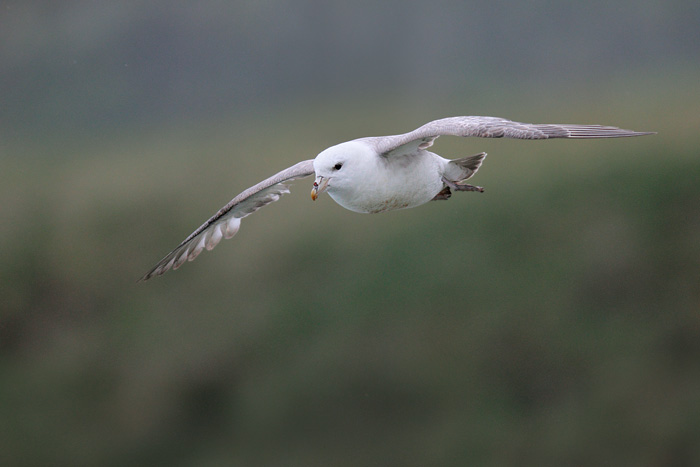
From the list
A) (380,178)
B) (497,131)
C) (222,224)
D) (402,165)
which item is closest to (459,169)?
(402,165)

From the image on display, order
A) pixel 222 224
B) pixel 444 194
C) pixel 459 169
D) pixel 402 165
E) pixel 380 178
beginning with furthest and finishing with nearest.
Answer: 1. pixel 222 224
2. pixel 444 194
3. pixel 459 169
4. pixel 402 165
5. pixel 380 178

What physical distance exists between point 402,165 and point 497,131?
30.6 inches

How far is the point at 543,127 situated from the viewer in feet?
14.7

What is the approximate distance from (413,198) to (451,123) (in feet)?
1.99

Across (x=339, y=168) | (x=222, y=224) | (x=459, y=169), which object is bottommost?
(x=222, y=224)

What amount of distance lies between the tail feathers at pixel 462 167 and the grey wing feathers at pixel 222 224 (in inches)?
45.2

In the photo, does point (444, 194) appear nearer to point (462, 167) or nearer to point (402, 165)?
point (462, 167)

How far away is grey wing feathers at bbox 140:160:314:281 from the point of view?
5.69m

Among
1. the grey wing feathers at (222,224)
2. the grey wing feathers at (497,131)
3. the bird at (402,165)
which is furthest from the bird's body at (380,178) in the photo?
the grey wing feathers at (222,224)

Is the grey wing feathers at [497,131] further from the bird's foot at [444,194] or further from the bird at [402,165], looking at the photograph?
the bird's foot at [444,194]

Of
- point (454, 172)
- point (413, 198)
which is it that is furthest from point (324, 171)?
point (454, 172)

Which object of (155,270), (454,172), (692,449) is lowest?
(692,449)

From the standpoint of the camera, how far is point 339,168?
182 inches

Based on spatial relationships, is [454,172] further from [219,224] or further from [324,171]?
[219,224]
